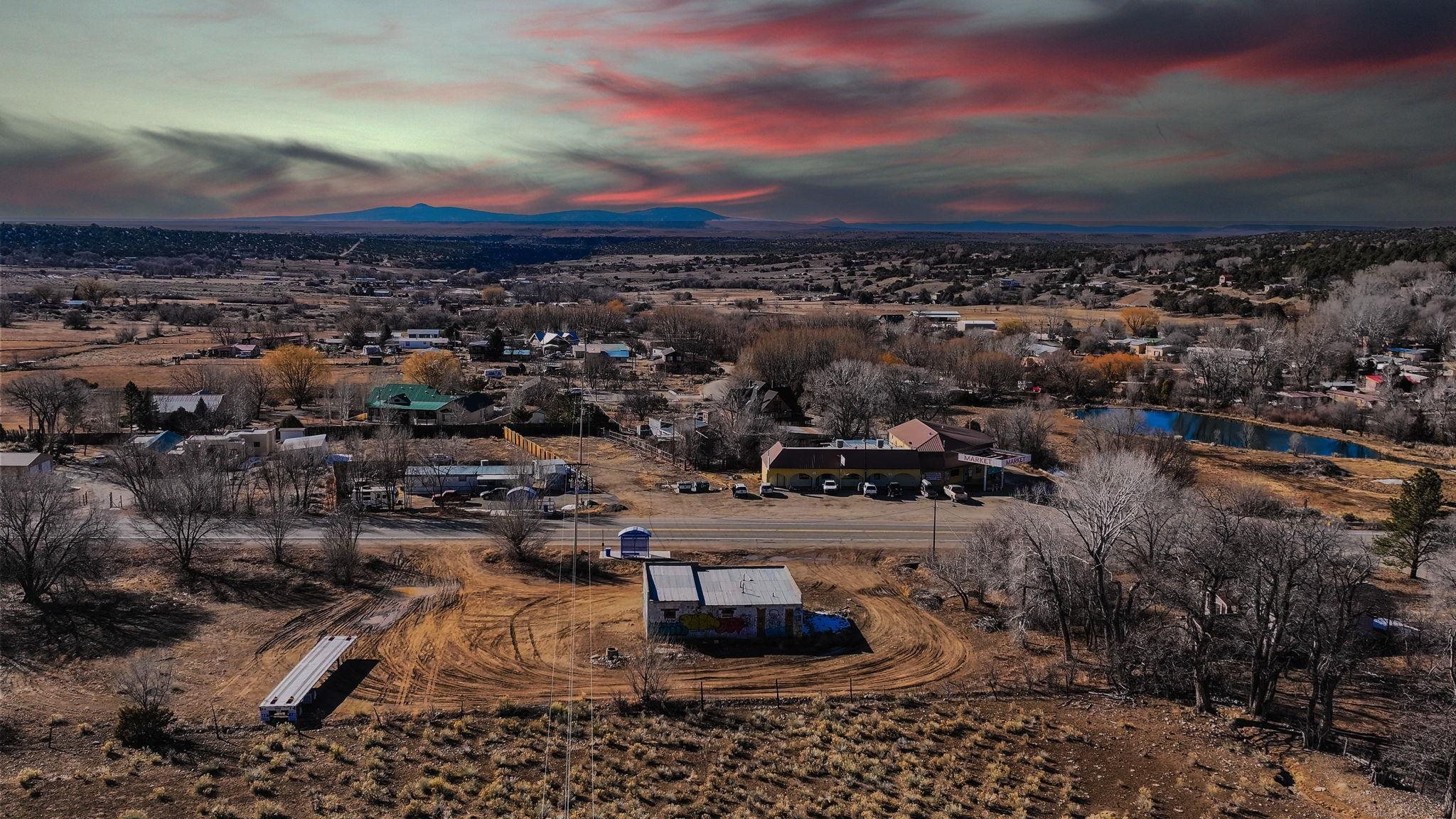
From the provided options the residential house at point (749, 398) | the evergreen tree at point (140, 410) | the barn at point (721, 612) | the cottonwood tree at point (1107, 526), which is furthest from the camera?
the residential house at point (749, 398)

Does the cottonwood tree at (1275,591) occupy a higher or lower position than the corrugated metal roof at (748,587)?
higher

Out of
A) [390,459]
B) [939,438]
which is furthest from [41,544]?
[939,438]

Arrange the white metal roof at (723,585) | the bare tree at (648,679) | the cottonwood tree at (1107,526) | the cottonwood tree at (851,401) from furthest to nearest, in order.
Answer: the cottonwood tree at (851,401), the white metal roof at (723,585), the cottonwood tree at (1107,526), the bare tree at (648,679)

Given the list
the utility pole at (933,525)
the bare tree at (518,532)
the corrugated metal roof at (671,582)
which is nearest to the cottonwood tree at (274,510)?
the bare tree at (518,532)

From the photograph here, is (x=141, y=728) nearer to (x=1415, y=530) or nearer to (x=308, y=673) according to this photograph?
(x=308, y=673)

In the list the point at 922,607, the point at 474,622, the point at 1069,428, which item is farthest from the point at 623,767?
the point at 1069,428

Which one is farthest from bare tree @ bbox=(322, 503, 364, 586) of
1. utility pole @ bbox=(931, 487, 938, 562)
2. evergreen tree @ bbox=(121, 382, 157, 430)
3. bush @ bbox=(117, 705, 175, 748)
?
evergreen tree @ bbox=(121, 382, 157, 430)

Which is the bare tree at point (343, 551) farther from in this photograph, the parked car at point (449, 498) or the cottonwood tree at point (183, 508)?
the parked car at point (449, 498)

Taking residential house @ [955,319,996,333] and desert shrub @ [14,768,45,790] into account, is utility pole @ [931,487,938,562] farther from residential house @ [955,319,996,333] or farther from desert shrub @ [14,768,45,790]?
residential house @ [955,319,996,333]
